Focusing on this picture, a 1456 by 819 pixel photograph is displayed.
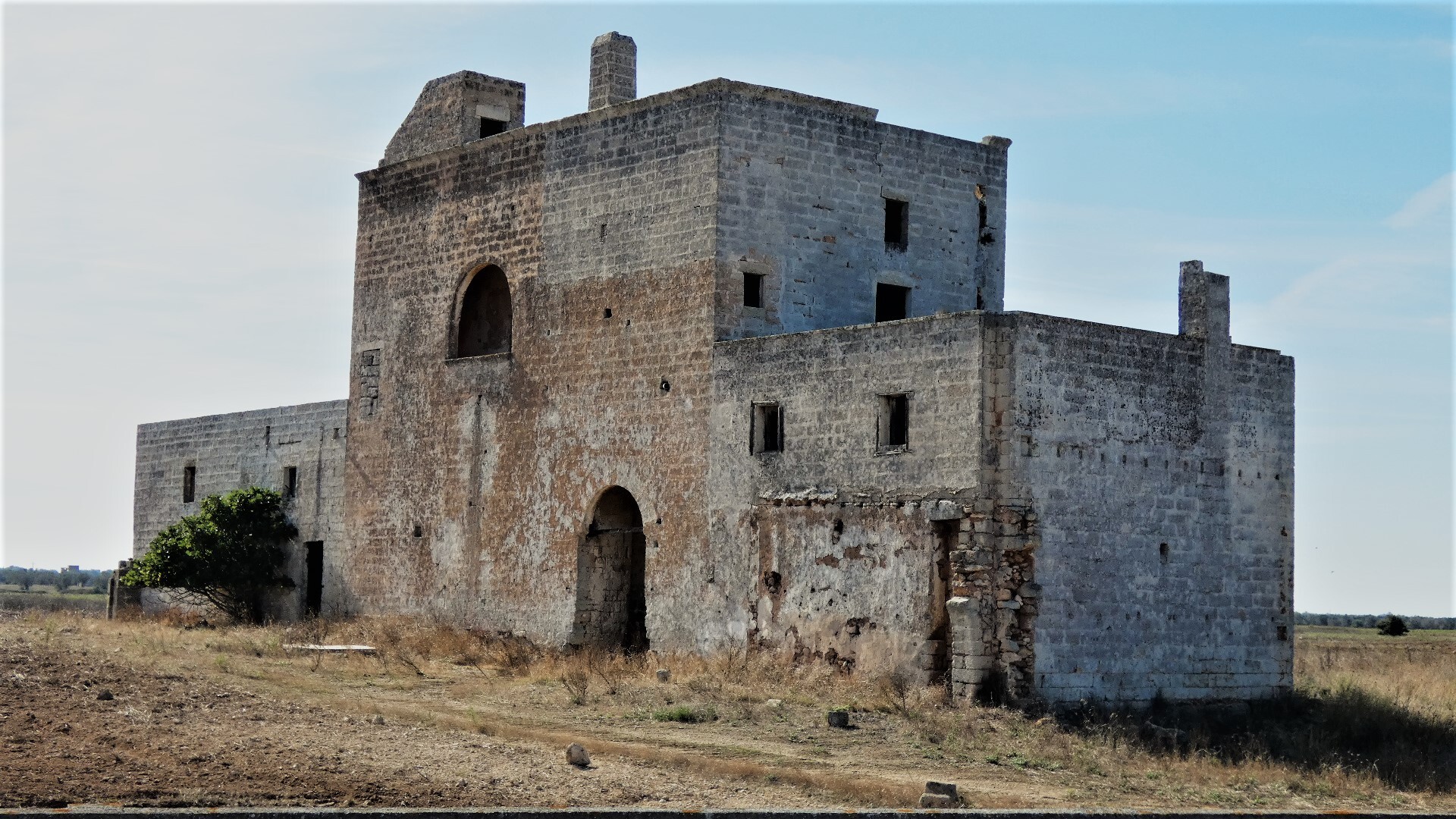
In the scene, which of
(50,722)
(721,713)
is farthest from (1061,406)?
(50,722)

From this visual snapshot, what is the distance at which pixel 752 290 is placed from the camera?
22.5m

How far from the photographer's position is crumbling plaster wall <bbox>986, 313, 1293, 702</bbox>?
61.0 ft

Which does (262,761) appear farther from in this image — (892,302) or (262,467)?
(262,467)

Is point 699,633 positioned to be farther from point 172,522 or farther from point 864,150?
point 172,522

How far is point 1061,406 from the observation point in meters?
18.8

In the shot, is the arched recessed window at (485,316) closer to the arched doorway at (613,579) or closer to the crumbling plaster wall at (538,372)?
the crumbling plaster wall at (538,372)

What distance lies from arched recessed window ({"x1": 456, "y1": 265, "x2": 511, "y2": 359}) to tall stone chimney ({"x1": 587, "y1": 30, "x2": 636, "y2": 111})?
3.29 m

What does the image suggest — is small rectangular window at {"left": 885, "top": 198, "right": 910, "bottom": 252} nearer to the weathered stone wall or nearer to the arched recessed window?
the arched recessed window

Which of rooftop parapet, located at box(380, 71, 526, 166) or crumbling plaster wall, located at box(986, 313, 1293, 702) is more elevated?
rooftop parapet, located at box(380, 71, 526, 166)

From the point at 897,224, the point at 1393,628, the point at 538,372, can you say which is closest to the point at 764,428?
the point at 897,224

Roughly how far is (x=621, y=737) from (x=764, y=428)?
602 centimetres

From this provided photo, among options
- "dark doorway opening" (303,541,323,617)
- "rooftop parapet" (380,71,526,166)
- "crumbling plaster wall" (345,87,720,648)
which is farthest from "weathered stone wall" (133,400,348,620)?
"rooftop parapet" (380,71,526,166)

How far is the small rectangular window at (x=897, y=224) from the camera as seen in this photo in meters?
23.7

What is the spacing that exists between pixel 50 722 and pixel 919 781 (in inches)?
275
